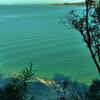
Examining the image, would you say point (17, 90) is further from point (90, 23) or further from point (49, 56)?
point (49, 56)

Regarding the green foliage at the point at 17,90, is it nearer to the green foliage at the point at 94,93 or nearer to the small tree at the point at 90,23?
the green foliage at the point at 94,93

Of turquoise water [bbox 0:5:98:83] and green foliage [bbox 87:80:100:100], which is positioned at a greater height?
green foliage [bbox 87:80:100:100]

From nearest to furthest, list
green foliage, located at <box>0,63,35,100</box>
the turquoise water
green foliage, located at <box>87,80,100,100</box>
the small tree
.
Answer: green foliage, located at <box>0,63,35,100</box>, green foliage, located at <box>87,80,100,100</box>, the small tree, the turquoise water

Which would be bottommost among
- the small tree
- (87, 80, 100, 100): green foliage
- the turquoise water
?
the turquoise water

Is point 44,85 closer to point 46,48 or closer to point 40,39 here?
point 46,48

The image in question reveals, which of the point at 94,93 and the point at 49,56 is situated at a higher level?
the point at 94,93

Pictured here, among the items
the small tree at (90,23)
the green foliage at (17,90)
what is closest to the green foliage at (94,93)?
the green foliage at (17,90)

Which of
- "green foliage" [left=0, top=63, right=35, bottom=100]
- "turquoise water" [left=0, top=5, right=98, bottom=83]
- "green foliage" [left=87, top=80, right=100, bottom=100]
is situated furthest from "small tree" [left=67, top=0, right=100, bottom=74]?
"turquoise water" [left=0, top=5, right=98, bottom=83]

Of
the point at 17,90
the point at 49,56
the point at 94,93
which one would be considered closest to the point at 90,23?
the point at 94,93

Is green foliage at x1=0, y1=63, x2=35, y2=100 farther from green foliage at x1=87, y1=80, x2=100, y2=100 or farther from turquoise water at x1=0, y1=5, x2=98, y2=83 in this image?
turquoise water at x1=0, y1=5, x2=98, y2=83

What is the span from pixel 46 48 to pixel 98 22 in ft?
88.7

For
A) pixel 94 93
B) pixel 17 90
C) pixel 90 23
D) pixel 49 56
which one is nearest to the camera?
pixel 17 90

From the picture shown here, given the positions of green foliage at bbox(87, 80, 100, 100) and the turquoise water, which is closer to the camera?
green foliage at bbox(87, 80, 100, 100)

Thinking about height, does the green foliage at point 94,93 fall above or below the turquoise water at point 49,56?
above
